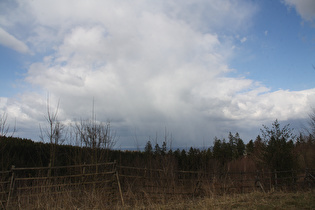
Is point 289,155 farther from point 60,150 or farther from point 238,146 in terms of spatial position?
point 238,146

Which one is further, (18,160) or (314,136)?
(314,136)

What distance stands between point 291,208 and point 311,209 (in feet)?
1.44

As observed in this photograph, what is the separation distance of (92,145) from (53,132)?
189 cm

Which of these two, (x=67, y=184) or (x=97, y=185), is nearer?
(x=67, y=184)

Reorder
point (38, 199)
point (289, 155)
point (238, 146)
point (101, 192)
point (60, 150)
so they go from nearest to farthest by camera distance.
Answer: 1. point (38, 199)
2. point (101, 192)
3. point (60, 150)
4. point (289, 155)
5. point (238, 146)

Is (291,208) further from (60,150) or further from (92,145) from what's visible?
(60,150)

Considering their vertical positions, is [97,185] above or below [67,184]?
below

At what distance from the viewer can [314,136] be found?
21.9 meters

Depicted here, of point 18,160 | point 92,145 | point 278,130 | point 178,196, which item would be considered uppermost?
point 278,130

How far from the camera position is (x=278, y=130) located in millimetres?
14188

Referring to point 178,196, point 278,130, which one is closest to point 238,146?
point 278,130

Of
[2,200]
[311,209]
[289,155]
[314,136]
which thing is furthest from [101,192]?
[314,136]

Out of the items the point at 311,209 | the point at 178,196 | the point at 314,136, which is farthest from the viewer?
the point at 314,136

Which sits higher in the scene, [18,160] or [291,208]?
[18,160]
